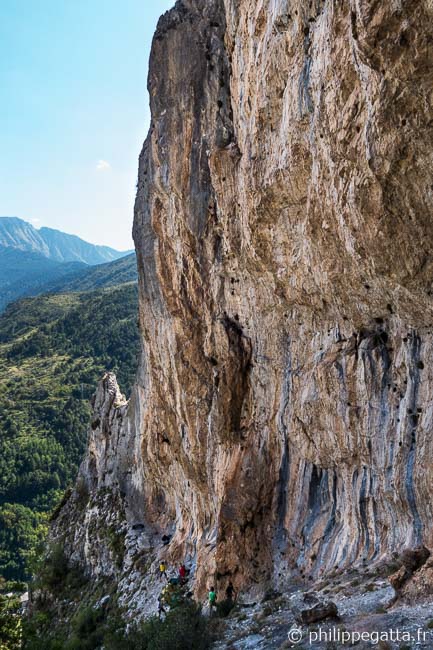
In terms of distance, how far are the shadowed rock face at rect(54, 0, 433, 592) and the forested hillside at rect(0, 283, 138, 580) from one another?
40307mm

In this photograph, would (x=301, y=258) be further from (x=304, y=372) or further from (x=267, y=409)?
(x=267, y=409)

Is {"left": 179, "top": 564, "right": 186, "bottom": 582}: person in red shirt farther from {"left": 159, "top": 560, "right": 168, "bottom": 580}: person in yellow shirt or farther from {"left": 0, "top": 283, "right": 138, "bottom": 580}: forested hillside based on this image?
{"left": 0, "top": 283, "right": 138, "bottom": 580}: forested hillside

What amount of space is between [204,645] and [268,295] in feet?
41.0

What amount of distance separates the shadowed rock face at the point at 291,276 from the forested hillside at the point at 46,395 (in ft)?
132

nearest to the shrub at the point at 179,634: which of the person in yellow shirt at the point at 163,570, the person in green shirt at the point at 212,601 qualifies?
the person in green shirt at the point at 212,601

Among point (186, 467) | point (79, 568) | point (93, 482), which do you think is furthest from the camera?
point (93, 482)

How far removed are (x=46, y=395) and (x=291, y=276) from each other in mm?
96025

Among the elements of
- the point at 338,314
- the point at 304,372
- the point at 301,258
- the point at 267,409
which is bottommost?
the point at 267,409

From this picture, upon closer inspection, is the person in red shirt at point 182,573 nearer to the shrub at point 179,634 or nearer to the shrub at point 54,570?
the shrub at point 179,634

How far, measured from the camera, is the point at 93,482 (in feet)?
128

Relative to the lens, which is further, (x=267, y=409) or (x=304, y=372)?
(x=267, y=409)

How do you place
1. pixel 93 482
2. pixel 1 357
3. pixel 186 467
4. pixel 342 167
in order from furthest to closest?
pixel 1 357
pixel 93 482
pixel 186 467
pixel 342 167

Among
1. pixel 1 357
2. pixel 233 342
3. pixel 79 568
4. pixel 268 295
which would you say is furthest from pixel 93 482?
pixel 1 357

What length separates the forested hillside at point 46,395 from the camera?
246 feet
